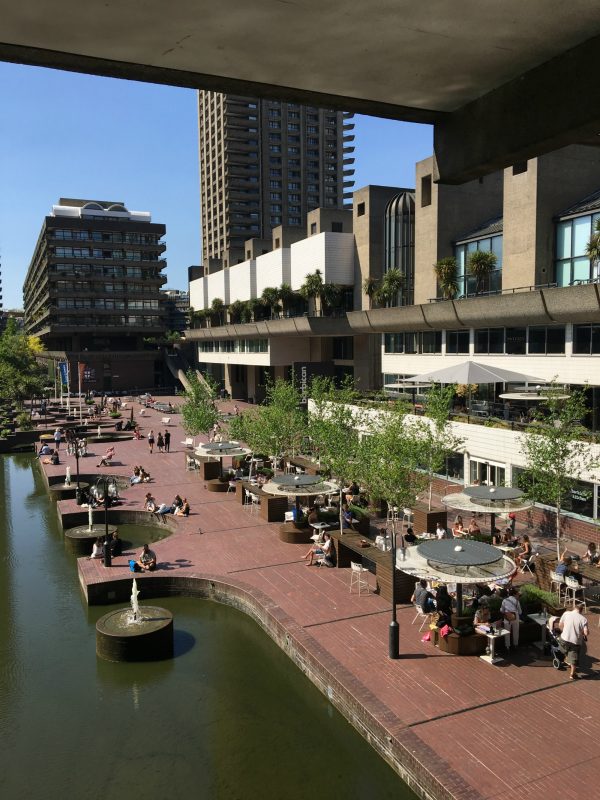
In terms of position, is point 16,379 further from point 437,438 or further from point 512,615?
point 512,615

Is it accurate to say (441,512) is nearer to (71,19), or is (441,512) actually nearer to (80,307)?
(71,19)

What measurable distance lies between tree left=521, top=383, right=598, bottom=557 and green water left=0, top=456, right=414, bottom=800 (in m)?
9.98

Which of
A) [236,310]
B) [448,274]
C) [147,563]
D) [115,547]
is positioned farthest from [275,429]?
[236,310]

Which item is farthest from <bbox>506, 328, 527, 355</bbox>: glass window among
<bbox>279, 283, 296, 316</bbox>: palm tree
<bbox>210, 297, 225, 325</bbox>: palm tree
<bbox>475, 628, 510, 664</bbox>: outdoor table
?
<bbox>210, 297, 225, 325</bbox>: palm tree

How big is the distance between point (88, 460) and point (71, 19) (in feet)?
135

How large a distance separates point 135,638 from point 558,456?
44.2ft

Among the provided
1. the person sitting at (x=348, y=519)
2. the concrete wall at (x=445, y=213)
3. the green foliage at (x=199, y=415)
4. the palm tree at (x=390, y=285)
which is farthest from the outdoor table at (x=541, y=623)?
the palm tree at (x=390, y=285)

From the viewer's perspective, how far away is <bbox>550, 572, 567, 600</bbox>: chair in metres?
17.0

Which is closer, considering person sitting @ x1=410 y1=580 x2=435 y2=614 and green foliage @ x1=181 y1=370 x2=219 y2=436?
person sitting @ x1=410 y1=580 x2=435 y2=614

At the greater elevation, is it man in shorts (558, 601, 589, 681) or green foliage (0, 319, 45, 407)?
green foliage (0, 319, 45, 407)

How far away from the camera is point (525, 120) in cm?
432

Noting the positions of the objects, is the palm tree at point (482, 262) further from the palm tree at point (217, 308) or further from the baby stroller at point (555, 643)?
the palm tree at point (217, 308)

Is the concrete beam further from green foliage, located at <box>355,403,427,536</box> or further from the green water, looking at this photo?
green foliage, located at <box>355,403,427,536</box>

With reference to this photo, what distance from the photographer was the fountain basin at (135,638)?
51.1 feet
